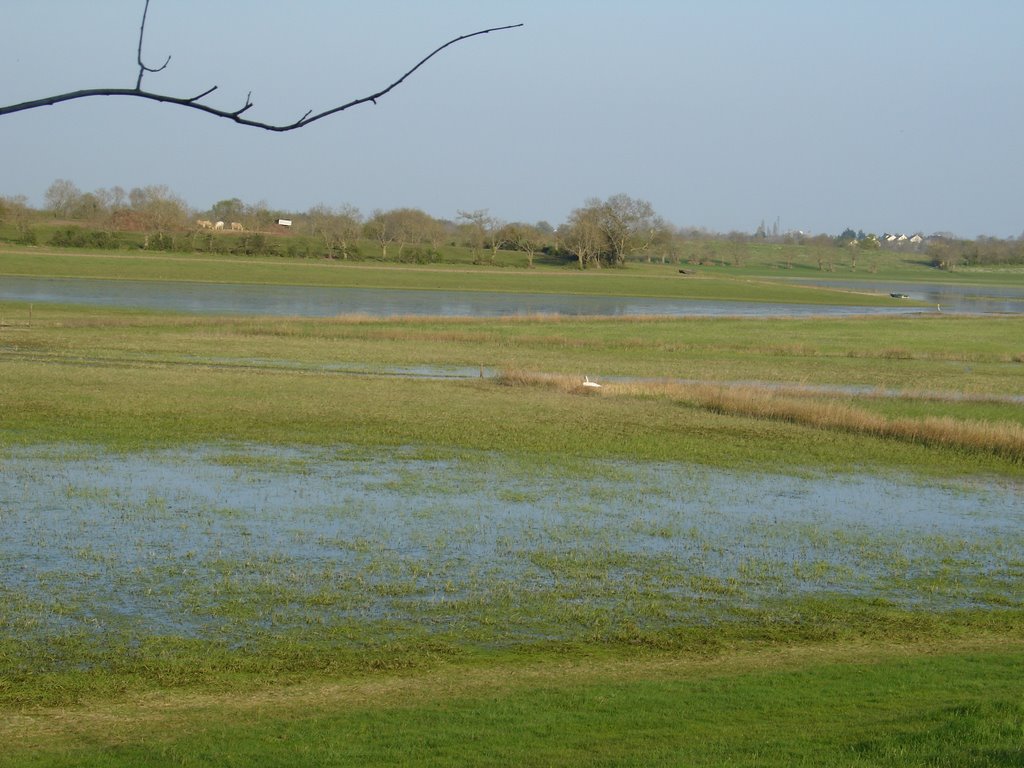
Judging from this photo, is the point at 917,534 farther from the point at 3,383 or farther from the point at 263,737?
the point at 3,383

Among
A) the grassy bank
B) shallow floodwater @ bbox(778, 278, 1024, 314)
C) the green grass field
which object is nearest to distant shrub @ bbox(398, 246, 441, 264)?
shallow floodwater @ bbox(778, 278, 1024, 314)

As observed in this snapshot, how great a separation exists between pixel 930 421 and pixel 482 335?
29513 mm

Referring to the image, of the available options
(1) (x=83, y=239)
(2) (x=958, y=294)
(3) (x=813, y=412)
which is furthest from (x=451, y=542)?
(2) (x=958, y=294)

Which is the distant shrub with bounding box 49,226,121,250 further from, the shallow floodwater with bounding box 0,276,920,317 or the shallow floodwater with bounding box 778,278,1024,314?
the shallow floodwater with bounding box 778,278,1024,314

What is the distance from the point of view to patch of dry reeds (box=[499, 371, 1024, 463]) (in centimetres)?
2828

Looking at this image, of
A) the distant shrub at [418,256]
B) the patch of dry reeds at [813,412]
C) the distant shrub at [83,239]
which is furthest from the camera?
the distant shrub at [418,256]

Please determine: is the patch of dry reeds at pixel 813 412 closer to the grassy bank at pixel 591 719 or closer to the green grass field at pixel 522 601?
the green grass field at pixel 522 601

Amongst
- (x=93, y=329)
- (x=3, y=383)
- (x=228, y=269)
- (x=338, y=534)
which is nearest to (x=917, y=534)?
(x=338, y=534)

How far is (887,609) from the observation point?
1486cm

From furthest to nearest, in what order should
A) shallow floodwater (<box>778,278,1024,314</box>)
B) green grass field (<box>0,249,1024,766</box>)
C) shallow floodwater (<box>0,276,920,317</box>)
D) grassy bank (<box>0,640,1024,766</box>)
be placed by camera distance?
shallow floodwater (<box>778,278,1024,314</box>) < shallow floodwater (<box>0,276,920,317</box>) < green grass field (<box>0,249,1024,766</box>) < grassy bank (<box>0,640,1024,766</box>)

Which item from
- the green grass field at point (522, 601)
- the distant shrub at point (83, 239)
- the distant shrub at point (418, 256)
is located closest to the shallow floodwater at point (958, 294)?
the distant shrub at point (418, 256)

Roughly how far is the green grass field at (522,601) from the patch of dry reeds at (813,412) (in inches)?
3.9

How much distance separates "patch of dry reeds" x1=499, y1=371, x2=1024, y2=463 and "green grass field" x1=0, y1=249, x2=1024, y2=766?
99 millimetres

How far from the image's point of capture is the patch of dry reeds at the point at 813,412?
92.8ft
